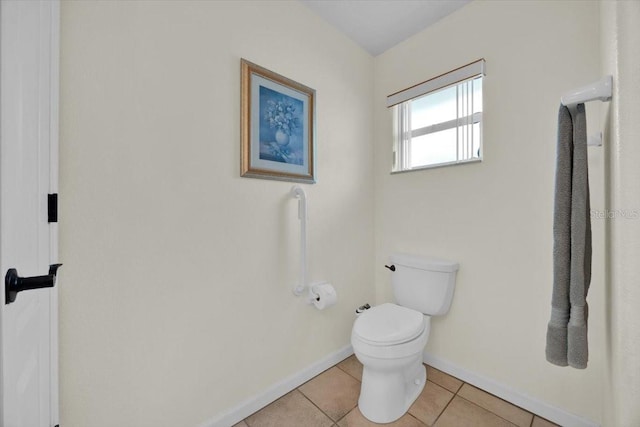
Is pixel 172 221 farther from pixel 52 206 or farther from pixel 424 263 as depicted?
pixel 424 263

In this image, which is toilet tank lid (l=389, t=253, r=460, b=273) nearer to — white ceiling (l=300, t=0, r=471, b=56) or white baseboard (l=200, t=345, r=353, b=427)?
white baseboard (l=200, t=345, r=353, b=427)

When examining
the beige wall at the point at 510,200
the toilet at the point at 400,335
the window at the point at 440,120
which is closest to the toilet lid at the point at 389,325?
the toilet at the point at 400,335

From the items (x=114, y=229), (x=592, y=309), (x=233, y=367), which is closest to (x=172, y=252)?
(x=114, y=229)

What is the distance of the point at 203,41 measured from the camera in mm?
1188

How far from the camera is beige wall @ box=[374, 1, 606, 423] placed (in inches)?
47.7

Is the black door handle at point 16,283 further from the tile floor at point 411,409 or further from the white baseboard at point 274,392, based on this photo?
the tile floor at point 411,409

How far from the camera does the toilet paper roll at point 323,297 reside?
60.4 inches

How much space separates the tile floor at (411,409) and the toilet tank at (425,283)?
18.0 inches

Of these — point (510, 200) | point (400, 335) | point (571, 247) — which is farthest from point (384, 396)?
point (510, 200)

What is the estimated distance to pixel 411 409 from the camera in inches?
54.0

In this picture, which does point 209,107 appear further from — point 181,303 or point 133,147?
point 181,303

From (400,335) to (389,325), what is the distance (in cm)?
13

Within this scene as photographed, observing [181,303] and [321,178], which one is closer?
[181,303]

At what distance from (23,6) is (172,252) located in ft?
2.74
